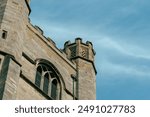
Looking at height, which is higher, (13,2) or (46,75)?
(13,2)

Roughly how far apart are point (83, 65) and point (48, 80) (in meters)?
3.05

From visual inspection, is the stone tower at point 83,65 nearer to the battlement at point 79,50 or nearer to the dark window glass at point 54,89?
the battlement at point 79,50

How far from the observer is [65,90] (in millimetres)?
19094

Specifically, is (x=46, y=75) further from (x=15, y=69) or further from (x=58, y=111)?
(x=58, y=111)

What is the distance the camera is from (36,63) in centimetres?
1808

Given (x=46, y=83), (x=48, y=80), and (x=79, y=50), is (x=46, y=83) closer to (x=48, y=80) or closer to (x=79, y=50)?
(x=48, y=80)

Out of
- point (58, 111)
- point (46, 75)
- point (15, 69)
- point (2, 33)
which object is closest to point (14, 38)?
point (2, 33)

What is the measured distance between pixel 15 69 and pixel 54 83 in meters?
4.92

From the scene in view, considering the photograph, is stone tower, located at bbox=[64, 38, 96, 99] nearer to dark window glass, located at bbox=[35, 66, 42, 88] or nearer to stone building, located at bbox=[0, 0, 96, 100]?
stone building, located at bbox=[0, 0, 96, 100]

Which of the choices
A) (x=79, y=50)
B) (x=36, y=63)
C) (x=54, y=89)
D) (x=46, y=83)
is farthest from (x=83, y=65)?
(x=36, y=63)

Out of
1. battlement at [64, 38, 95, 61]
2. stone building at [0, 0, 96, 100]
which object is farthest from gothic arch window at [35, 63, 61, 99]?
battlement at [64, 38, 95, 61]

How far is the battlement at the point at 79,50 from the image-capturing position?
22.0 metres

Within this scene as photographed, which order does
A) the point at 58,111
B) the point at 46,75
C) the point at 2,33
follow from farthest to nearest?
1. the point at 46,75
2. the point at 2,33
3. the point at 58,111

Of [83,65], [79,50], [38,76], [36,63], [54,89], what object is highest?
[79,50]
